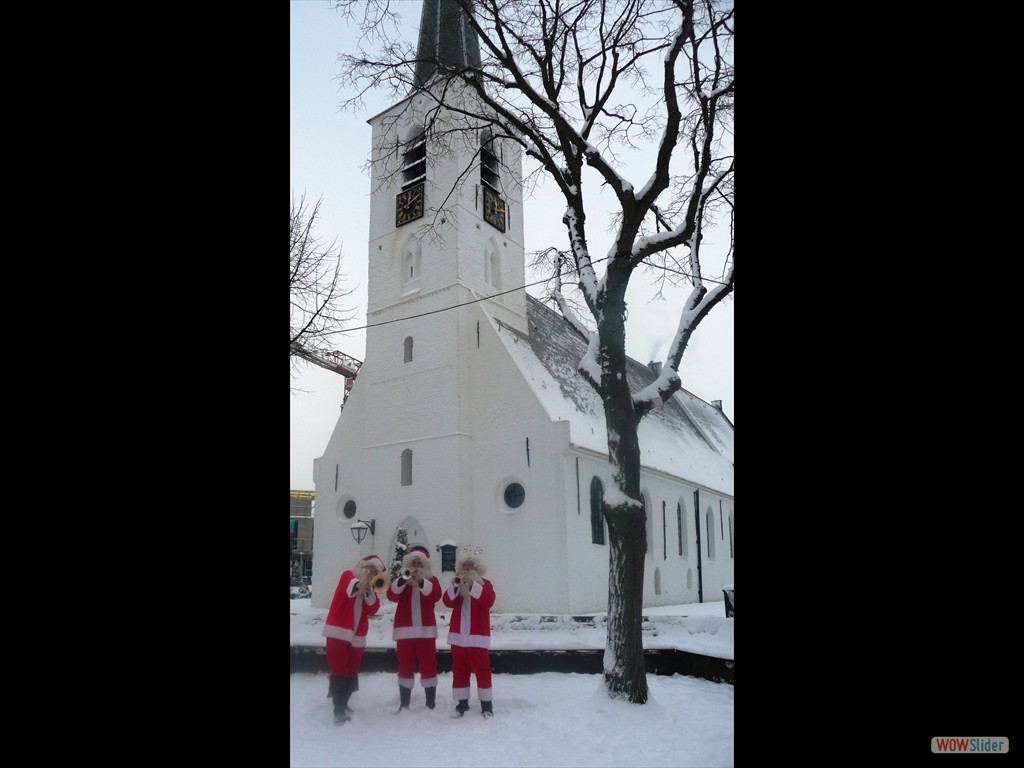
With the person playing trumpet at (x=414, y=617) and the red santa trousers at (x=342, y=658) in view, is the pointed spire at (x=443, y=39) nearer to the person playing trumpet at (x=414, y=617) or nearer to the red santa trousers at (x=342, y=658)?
the person playing trumpet at (x=414, y=617)

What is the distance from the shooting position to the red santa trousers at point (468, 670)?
4.05 m

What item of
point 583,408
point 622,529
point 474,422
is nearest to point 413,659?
point 622,529

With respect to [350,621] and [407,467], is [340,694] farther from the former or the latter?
[407,467]

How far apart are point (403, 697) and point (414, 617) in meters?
0.43

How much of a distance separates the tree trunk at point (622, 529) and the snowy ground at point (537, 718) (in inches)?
6.1

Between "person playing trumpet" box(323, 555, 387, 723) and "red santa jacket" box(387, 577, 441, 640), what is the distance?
0.39ft

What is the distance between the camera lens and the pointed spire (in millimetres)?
4980

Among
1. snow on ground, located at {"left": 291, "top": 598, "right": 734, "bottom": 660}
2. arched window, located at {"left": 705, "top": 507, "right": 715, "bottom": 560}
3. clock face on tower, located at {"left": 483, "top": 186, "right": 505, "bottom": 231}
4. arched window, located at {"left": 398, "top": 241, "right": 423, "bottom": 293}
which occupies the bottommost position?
snow on ground, located at {"left": 291, "top": 598, "right": 734, "bottom": 660}

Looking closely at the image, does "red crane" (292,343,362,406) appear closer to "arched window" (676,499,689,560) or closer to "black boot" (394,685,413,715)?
"black boot" (394,685,413,715)
